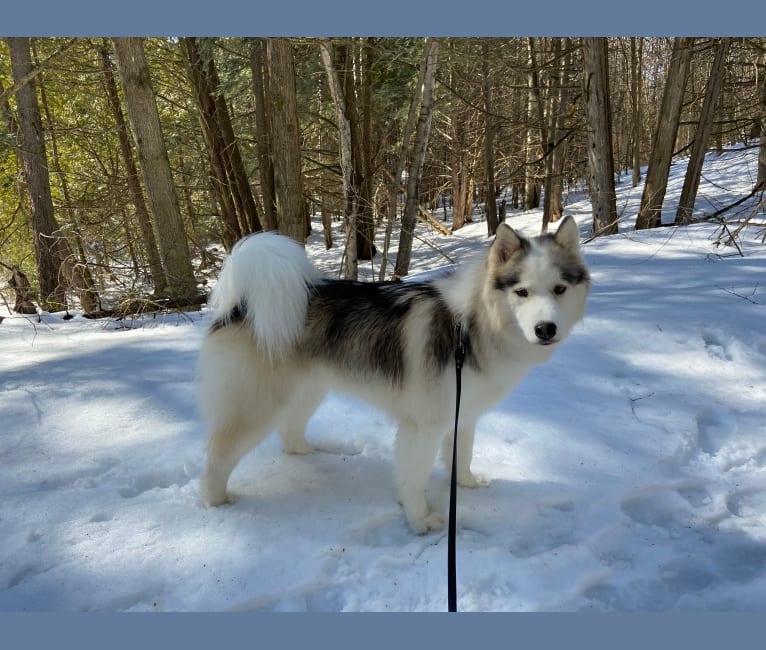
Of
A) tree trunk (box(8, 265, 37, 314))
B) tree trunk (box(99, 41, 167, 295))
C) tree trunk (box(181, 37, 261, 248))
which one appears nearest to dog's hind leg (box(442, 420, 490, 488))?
tree trunk (box(8, 265, 37, 314))

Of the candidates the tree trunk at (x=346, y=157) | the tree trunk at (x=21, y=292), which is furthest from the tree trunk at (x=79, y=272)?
the tree trunk at (x=346, y=157)

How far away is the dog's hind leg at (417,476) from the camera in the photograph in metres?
2.57

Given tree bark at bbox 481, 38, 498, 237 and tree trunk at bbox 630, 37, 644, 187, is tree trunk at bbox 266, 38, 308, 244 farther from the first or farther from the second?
tree trunk at bbox 630, 37, 644, 187

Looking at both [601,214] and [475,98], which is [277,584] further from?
[475,98]

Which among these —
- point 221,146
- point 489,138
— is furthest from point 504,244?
point 489,138

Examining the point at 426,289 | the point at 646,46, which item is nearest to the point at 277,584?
the point at 426,289

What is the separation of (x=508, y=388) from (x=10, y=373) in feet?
13.3

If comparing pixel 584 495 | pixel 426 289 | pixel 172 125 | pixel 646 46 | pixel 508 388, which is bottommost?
pixel 584 495

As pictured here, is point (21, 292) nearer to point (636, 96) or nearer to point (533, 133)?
point (533, 133)

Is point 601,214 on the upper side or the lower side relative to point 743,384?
upper

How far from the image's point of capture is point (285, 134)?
21.0 ft

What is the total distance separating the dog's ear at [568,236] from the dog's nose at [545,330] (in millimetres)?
505

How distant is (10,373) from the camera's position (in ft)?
13.2

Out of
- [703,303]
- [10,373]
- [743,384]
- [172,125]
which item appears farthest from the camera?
[172,125]
